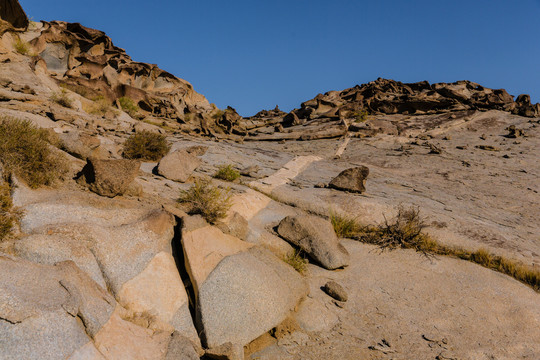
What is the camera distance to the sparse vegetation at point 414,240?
207 inches

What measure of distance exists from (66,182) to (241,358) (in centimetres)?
366

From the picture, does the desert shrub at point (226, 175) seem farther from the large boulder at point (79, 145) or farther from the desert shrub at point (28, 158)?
the desert shrub at point (28, 158)

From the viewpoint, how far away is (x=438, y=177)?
32.6ft

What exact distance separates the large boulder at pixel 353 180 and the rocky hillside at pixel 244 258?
0.05 metres

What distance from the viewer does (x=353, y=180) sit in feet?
25.2

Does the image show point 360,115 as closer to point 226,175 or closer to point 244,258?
point 226,175

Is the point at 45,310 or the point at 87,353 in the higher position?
the point at 45,310

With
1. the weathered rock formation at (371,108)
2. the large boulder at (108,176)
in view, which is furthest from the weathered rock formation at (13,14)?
the large boulder at (108,176)

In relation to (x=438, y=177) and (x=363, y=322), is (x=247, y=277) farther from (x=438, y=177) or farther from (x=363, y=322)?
(x=438, y=177)

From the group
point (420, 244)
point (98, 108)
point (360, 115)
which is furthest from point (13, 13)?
point (420, 244)

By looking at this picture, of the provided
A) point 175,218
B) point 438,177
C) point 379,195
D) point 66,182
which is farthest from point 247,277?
point 438,177

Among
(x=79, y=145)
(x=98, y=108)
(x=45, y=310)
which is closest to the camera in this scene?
(x=45, y=310)

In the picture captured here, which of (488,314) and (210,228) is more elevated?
(210,228)

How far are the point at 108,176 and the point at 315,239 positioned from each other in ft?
11.1
